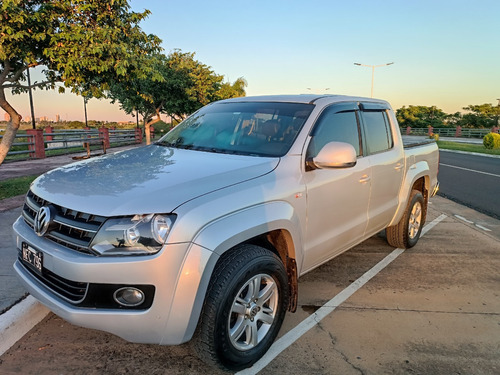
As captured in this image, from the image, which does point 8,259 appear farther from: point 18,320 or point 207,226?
point 207,226

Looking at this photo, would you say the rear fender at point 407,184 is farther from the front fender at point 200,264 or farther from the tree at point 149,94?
the tree at point 149,94

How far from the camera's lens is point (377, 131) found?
165 inches

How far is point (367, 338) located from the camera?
117 inches

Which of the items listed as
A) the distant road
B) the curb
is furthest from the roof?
the distant road

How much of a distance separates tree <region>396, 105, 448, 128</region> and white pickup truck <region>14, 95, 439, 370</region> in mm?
64103

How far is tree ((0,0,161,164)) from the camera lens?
6.42m

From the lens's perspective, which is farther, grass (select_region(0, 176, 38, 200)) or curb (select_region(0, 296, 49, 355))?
grass (select_region(0, 176, 38, 200))

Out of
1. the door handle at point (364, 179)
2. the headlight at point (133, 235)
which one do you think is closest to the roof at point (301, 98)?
the door handle at point (364, 179)

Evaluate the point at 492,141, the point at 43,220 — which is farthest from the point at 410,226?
the point at 492,141

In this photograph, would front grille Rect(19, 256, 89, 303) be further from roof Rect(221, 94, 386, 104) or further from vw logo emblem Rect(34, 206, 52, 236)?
roof Rect(221, 94, 386, 104)

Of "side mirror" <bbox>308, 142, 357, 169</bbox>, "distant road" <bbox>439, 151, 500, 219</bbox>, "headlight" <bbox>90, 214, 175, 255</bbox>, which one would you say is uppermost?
"side mirror" <bbox>308, 142, 357, 169</bbox>

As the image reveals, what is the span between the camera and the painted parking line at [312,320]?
2658 mm

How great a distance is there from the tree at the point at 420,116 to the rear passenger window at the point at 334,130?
208ft

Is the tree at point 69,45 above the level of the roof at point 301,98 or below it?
above
